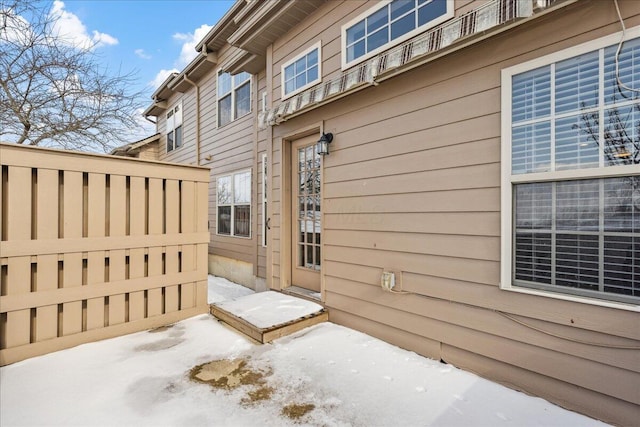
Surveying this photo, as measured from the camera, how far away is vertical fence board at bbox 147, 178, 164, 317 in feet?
10.5

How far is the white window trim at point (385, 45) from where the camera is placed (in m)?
2.45

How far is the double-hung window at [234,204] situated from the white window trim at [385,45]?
3160 mm

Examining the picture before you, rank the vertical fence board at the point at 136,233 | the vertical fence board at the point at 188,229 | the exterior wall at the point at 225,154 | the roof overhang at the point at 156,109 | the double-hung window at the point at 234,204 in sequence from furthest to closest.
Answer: the roof overhang at the point at 156,109, the double-hung window at the point at 234,204, the exterior wall at the point at 225,154, the vertical fence board at the point at 188,229, the vertical fence board at the point at 136,233

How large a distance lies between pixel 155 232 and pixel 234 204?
315 cm

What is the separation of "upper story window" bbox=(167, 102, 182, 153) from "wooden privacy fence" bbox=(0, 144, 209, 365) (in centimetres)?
612

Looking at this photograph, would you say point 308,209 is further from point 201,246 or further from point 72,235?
point 72,235

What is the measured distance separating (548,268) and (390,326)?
4.64 feet

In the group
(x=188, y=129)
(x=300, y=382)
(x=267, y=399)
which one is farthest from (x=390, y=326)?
(x=188, y=129)

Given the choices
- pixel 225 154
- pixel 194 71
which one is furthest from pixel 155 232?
pixel 194 71

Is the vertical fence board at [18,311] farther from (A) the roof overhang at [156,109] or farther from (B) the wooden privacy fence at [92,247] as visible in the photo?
(A) the roof overhang at [156,109]

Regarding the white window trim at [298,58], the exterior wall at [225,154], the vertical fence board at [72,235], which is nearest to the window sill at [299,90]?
the white window trim at [298,58]

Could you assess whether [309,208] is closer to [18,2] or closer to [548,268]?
[548,268]

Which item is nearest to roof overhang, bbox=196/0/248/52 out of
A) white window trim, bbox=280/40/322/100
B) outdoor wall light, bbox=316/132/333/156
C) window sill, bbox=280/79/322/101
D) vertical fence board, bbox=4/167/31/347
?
white window trim, bbox=280/40/322/100

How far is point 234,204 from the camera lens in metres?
6.38
